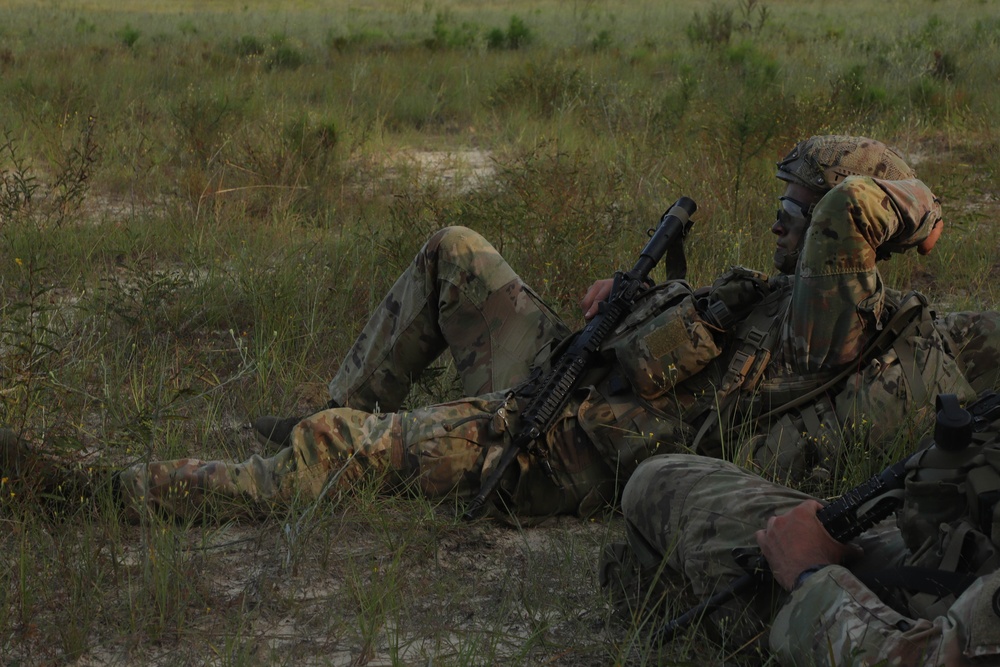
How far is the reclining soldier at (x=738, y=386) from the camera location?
295 centimetres

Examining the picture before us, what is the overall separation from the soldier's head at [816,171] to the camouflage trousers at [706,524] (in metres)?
0.98

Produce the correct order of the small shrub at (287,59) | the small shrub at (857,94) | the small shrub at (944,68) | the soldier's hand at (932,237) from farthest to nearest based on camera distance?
the small shrub at (287,59) → the small shrub at (944,68) → the small shrub at (857,94) → the soldier's hand at (932,237)

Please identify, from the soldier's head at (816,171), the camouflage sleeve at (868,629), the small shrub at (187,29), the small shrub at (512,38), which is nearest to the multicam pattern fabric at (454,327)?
the soldier's head at (816,171)

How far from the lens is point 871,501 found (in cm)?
218

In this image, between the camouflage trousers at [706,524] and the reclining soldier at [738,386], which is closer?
the camouflage trousers at [706,524]

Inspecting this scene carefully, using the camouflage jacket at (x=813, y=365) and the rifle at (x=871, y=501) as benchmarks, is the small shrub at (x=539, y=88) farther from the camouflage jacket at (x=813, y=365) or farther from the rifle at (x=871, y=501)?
the rifle at (x=871, y=501)

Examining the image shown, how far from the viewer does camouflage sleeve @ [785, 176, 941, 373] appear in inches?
115

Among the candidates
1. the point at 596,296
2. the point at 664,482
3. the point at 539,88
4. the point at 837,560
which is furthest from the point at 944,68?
the point at 837,560

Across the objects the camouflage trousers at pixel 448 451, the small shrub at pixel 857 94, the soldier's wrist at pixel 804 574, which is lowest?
the camouflage trousers at pixel 448 451

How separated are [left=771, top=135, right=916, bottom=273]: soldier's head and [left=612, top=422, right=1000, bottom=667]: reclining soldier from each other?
1.02m

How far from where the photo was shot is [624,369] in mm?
3170

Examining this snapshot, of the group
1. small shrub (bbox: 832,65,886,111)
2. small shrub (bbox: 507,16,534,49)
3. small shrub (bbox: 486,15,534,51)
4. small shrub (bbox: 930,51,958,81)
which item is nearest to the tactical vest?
small shrub (bbox: 832,65,886,111)

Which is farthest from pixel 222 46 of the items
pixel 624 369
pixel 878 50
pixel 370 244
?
pixel 624 369

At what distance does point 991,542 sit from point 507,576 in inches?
50.3
